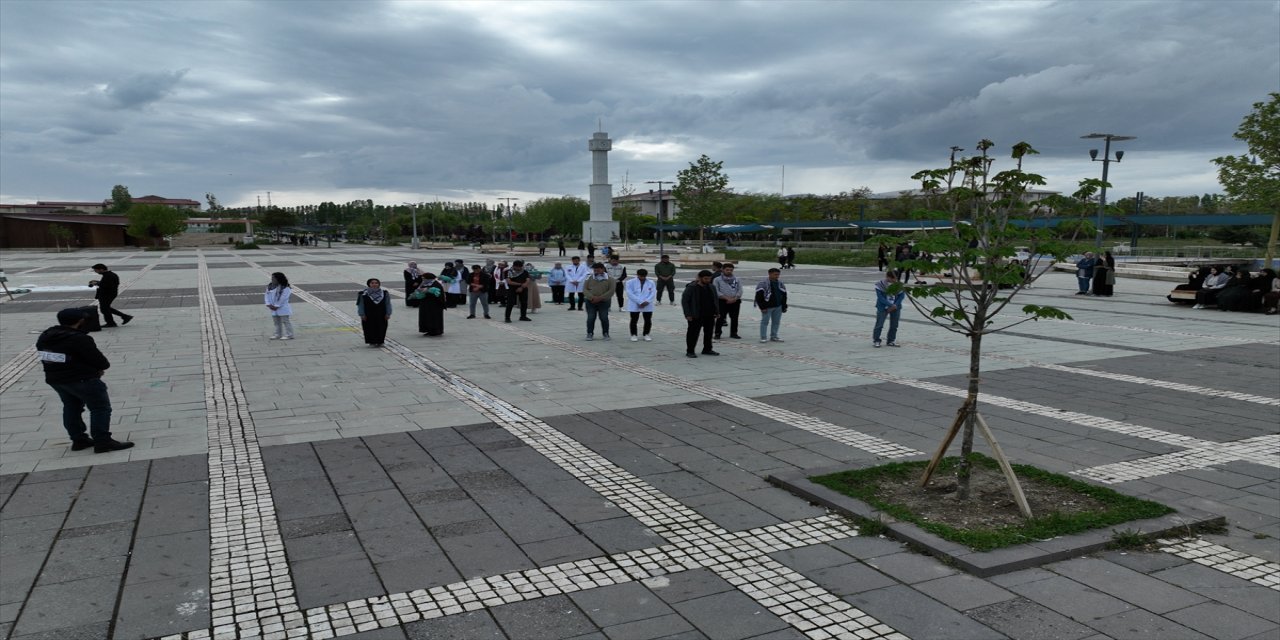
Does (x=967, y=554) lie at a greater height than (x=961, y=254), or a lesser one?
lesser

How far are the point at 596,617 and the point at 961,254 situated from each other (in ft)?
10.5

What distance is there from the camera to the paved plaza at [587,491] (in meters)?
4.22

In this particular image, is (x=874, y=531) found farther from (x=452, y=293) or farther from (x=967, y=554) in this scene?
(x=452, y=293)

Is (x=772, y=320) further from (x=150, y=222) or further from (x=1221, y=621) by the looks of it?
(x=150, y=222)

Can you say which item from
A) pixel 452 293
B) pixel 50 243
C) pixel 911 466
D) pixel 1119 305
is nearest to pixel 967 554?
pixel 911 466

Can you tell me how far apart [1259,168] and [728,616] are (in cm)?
3731

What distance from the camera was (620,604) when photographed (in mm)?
4320

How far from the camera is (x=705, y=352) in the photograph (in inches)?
499

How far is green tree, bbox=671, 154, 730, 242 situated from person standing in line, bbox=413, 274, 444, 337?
130 ft

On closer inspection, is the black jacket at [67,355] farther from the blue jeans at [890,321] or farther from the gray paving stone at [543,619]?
the blue jeans at [890,321]

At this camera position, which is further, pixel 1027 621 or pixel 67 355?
pixel 67 355

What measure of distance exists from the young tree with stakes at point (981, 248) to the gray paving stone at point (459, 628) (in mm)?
3210

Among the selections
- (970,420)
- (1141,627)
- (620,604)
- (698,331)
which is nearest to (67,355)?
(620,604)

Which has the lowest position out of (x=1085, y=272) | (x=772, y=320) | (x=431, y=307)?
(x=772, y=320)
